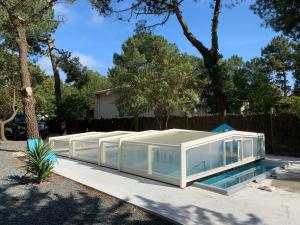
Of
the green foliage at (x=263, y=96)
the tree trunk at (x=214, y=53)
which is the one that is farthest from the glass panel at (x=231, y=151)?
the tree trunk at (x=214, y=53)

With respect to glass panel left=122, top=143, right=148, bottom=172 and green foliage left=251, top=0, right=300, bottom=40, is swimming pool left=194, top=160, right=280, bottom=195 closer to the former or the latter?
glass panel left=122, top=143, right=148, bottom=172

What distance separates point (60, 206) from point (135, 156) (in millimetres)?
3579

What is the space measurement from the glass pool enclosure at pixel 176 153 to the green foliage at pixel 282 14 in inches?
257

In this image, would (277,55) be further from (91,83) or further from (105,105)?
(91,83)

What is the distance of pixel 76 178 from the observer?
33.5ft

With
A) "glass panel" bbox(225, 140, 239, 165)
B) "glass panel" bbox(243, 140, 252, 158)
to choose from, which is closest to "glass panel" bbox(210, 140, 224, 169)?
"glass panel" bbox(225, 140, 239, 165)

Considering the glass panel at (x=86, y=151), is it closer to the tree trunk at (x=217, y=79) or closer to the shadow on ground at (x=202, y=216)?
the shadow on ground at (x=202, y=216)

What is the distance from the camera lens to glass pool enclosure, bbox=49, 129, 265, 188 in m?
9.13

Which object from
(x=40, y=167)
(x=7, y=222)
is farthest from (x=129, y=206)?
(x=40, y=167)

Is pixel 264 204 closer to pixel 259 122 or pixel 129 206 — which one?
pixel 129 206

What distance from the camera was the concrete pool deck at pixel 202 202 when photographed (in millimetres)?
6527

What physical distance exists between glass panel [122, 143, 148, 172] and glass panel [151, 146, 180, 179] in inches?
15.0

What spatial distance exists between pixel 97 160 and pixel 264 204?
6550 mm

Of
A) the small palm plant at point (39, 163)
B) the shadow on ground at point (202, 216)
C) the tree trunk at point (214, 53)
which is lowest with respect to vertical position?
the shadow on ground at point (202, 216)
